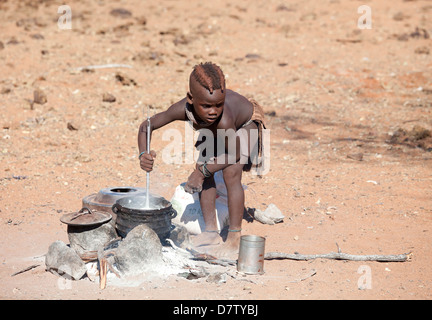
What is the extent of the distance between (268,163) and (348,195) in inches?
50.9

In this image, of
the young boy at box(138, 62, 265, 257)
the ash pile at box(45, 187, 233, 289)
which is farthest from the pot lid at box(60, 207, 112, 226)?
the young boy at box(138, 62, 265, 257)

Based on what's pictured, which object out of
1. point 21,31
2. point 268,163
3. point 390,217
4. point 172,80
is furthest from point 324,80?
point 21,31

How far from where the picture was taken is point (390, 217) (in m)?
5.11

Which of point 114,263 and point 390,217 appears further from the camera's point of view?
point 390,217

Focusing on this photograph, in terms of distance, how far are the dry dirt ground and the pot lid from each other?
41 centimetres

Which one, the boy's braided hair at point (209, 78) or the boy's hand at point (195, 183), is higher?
the boy's braided hair at point (209, 78)

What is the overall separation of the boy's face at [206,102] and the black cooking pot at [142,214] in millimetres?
710

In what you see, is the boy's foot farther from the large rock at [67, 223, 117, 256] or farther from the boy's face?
the boy's face

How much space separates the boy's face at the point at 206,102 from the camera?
3.91 meters

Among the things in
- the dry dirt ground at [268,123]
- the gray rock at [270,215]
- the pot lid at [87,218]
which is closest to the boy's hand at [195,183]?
the pot lid at [87,218]

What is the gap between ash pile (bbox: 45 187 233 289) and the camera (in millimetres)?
3861

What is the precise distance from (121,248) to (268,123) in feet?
15.0

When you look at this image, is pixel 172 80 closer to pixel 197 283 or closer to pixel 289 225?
pixel 289 225

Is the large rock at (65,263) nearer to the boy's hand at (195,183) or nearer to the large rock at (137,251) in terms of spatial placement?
the large rock at (137,251)
